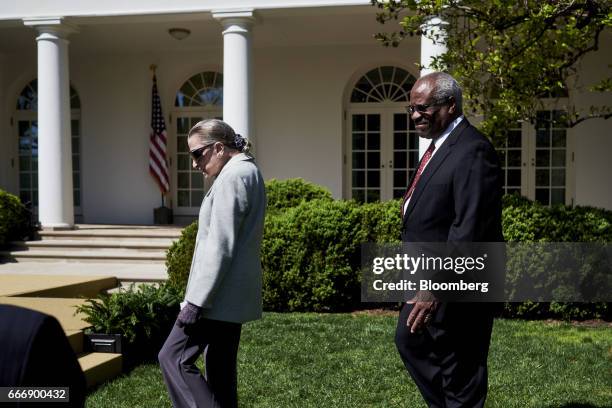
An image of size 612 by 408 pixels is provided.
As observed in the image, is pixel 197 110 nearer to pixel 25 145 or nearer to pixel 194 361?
pixel 25 145

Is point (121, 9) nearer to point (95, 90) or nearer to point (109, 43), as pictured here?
point (109, 43)

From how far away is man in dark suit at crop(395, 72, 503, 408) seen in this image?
10.00ft

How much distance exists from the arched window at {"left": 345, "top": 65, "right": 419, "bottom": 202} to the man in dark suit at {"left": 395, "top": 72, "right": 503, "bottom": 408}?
11.4 meters

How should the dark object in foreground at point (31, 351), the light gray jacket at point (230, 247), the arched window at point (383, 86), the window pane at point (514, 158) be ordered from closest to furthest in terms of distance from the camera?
1. the dark object in foreground at point (31, 351)
2. the light gray jacket at point (230, 247)
3. the window pane at point (514, 158)
4. the arched window at point (383, 86)

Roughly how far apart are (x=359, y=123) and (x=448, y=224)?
39.3 feet

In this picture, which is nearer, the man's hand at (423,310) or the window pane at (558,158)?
the man's hand at (423,310)

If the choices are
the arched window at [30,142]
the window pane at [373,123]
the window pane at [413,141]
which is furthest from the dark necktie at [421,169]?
the arched window at [30,142]

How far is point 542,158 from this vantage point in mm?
14398

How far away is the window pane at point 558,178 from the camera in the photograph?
1434 centimetres

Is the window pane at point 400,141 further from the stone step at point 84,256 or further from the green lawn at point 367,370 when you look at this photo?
the green lawn at point 367,370

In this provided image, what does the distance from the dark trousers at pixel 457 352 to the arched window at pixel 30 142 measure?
561 inches

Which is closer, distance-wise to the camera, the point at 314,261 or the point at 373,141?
the point at 314,261

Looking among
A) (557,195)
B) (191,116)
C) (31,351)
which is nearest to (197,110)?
(191,116)

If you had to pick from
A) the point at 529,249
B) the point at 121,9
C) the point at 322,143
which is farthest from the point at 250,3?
the point at 529,249
